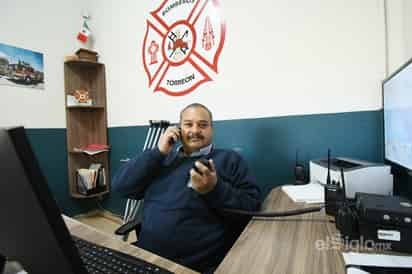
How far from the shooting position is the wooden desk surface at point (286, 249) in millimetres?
488

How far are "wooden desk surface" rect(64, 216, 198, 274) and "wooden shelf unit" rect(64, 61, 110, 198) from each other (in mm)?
1959

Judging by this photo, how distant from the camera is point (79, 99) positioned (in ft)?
8.23

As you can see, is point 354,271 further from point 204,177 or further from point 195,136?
point 195,136

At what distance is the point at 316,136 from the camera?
1.41m

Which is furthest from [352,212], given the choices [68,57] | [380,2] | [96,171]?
[68,57]

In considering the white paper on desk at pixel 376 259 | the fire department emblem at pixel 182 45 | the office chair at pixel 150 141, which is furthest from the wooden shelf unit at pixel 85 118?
the white paper on desk at pixel 376 259

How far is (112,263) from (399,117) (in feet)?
3.79

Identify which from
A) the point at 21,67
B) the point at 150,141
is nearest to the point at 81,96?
the point at 21,67

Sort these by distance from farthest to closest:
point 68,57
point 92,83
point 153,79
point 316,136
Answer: point 92,83 → point 68,57 → point 153,79 → point 316,136

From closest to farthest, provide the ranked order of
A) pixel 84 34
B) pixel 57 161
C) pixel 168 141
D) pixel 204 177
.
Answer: pixel 204 177 → pixel 168 141 → pixel 57 161 → pixel 84 34

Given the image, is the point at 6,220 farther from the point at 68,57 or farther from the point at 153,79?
the point at 68,57

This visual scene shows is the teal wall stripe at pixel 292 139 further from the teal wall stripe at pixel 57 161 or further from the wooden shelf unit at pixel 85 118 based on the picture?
the wooden shelf unit at pixel 85 118

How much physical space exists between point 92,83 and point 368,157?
2.90m

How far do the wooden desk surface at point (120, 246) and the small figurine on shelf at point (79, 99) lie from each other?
2072 mm
